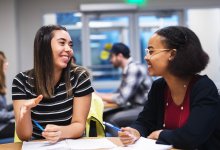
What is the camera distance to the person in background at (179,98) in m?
1.35

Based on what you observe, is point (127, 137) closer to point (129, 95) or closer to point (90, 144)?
point (90, 144)

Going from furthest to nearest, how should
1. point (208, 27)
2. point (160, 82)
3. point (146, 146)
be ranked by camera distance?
point (208, 27)
point (160, 82)
point (146, 146)

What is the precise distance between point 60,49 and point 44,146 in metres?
0.59

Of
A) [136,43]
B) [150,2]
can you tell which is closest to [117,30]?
[136,43]

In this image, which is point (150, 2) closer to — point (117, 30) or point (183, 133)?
point (117, 30)

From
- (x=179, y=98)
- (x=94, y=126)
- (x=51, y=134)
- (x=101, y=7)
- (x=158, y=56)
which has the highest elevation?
(x=101, y=7)

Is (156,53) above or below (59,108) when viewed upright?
above

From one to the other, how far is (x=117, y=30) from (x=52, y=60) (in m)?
4.18

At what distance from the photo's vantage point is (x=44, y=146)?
1.38 meters

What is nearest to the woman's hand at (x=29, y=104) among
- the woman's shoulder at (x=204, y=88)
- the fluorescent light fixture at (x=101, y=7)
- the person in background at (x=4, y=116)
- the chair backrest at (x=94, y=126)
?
the chair backrest at (x=94, y=126)

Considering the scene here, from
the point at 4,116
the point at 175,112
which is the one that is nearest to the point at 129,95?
the point at 4,116

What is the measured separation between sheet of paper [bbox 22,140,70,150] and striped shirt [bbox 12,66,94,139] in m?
0.28

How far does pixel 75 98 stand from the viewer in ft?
5.73

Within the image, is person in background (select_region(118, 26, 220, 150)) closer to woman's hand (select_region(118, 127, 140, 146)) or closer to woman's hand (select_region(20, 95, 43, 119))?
woman's hand (select_region(118, 127, 140, 146))
